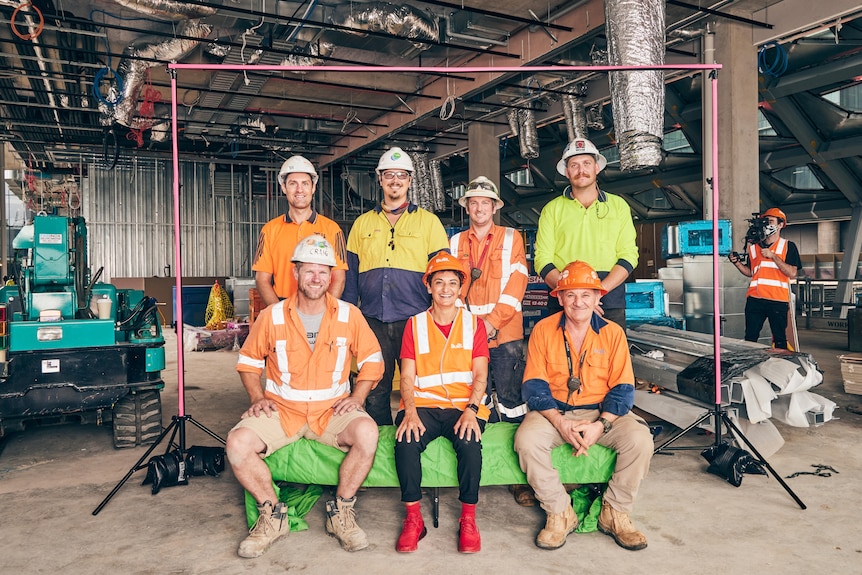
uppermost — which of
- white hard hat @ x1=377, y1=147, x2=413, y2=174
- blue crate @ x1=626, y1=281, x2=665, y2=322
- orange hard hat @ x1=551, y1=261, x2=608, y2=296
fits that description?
white hard hat @ x1=377, y1=147, x2=413, y2=174

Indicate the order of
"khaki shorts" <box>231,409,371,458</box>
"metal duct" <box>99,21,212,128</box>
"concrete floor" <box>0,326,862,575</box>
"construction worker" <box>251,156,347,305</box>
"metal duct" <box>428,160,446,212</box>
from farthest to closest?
"metal duct" <box>428,160,446,212</box> → "metal duct" <box>99,21,212,128</box> → "construction worker" <box>251,156,347,305</box> → "khaki shorts" <box>231,409,371,458</box> → "concrete floor" <box>0,326,862,575</box>

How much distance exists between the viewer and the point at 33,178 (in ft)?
54.2

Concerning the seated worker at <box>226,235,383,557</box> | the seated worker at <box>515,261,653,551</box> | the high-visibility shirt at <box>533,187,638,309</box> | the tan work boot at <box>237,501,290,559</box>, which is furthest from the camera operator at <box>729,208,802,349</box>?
the tan work boot at <box>237,501,290,559</box>

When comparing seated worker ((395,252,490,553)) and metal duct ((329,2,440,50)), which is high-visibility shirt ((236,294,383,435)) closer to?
seated worker ((395,252,490,553))

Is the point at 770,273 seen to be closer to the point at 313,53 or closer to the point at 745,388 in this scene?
the point at 745,388

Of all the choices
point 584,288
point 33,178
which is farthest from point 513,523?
point 33,178

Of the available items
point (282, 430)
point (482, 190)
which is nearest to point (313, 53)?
point (482, 190)

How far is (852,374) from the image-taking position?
6.00 metres

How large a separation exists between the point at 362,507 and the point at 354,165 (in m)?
14.9

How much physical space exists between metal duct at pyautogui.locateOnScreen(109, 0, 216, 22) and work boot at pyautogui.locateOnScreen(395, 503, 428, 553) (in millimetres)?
5619

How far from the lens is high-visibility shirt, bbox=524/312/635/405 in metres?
3.26

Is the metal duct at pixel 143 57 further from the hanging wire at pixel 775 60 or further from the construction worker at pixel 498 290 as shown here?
the hanging wire at pixel 775 60

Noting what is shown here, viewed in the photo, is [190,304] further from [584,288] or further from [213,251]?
[584,288]

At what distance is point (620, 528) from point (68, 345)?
3645 millimetres
